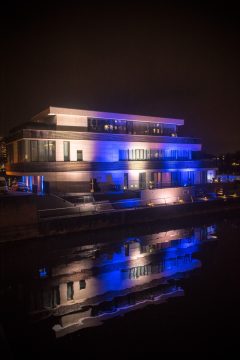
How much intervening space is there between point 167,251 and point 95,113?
1915cm

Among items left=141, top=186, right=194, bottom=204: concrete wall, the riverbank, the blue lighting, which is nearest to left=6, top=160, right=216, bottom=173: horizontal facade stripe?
left=141, top=186, right=194, bottom=204: concrete wall

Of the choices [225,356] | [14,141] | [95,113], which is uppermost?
[95,113]

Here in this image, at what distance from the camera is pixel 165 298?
12672mm

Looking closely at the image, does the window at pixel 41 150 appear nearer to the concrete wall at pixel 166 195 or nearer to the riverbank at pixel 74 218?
the riverbank at pixel 74 218

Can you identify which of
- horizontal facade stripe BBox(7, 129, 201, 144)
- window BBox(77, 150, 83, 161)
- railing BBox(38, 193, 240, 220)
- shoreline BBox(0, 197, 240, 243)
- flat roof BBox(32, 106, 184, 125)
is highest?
flat roof BBox(32, 106, 184, 125)

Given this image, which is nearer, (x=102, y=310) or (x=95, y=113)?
(x=102, y=310)

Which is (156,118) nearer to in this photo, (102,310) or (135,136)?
(135,136)

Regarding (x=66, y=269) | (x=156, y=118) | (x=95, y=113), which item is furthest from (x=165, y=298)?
(x=156, y=118)

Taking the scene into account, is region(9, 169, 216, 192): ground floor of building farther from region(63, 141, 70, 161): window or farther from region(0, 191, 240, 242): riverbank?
region(0, 191, 240, 242): riverbank

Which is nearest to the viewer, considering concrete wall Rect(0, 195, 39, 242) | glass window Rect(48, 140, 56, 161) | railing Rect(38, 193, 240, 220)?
concrete wall Rect(0, 195, 39, 242)

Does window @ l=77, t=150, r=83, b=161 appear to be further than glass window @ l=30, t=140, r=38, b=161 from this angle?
Yes

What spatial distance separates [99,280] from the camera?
49.3 feet

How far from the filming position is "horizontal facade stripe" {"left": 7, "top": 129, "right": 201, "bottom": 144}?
28.7m

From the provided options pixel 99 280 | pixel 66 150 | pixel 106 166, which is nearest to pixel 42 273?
pixel 99 280
